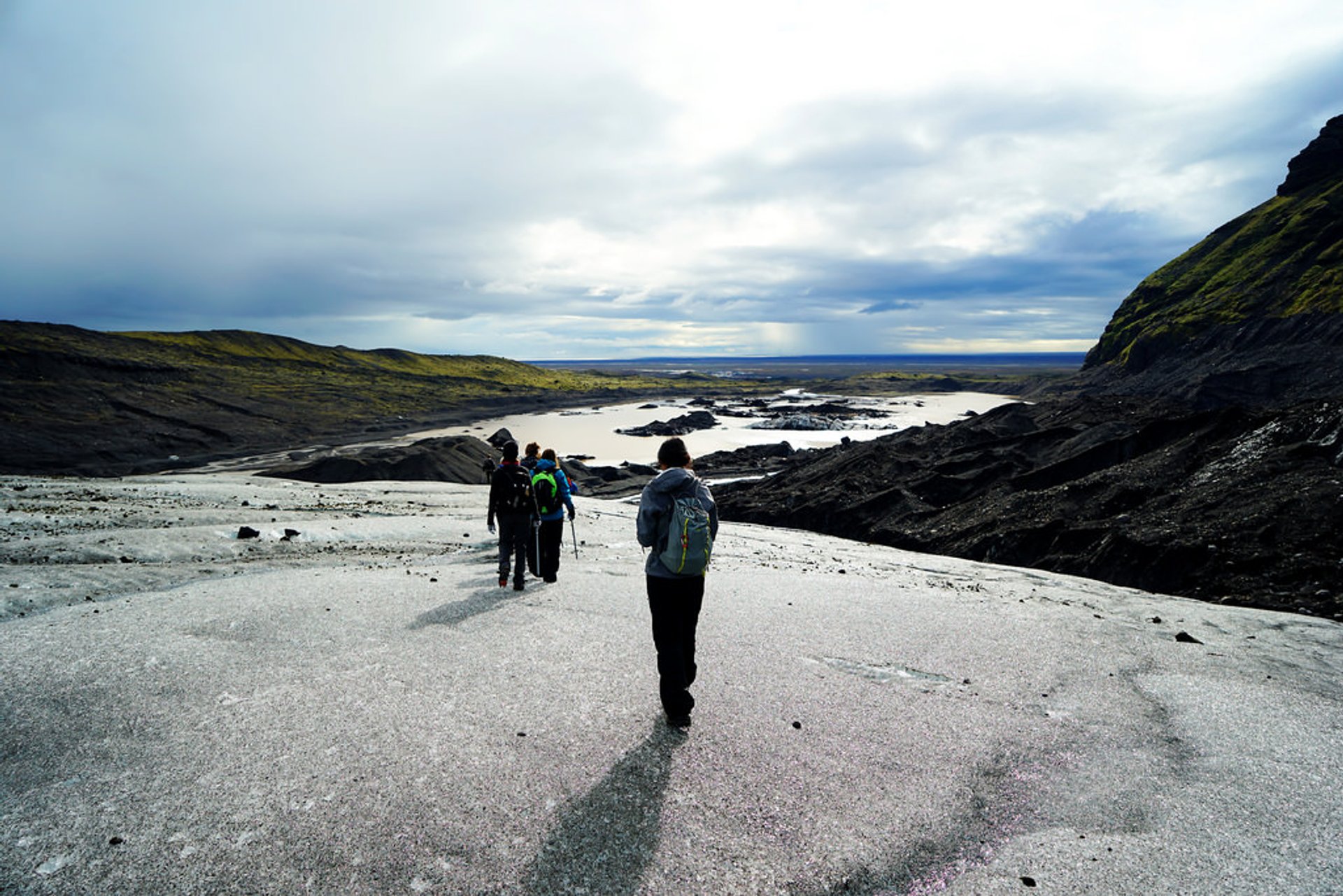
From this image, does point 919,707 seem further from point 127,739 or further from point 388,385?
point 388,385

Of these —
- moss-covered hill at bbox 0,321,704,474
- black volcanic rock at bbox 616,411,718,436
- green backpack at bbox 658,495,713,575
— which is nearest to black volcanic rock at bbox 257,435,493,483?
moss-covered hill at bbox 0,321,704,474

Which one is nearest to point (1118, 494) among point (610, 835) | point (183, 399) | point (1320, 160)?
point (610, 835)

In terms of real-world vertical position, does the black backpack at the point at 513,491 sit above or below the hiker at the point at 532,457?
below

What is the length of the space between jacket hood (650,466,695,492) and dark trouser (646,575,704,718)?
779 millimetres

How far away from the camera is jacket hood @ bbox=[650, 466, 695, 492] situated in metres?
5.95

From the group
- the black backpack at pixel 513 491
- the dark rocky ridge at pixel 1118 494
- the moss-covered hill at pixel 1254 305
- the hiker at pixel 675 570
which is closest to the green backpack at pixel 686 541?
the hiker at pixel 675 570

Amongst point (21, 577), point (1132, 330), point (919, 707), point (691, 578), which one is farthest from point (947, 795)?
point (1132, 330)

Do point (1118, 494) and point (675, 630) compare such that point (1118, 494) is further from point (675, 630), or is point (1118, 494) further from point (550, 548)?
point (675, 630)

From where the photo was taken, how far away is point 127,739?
18.5 feet

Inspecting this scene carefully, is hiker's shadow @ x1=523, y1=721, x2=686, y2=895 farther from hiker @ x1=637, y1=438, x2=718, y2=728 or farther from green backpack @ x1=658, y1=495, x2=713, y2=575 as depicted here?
green backpack @ x1=658, y1=495, x2=713, y2=575

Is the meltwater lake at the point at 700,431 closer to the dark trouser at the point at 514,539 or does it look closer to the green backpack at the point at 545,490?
the dark trouser at the point at 514,539

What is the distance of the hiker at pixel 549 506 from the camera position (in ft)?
35.6

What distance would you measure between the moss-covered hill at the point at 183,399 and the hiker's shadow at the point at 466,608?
148 feet

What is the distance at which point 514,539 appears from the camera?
1098 cm
